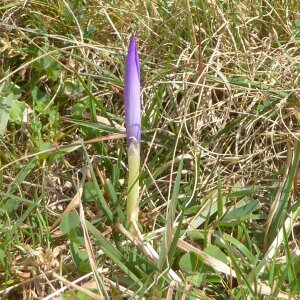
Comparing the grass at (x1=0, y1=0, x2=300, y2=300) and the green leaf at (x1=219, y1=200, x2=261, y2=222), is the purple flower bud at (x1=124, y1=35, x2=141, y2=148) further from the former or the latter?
the green leaf at (x1=219, y1=200, x2=261, y2=222)

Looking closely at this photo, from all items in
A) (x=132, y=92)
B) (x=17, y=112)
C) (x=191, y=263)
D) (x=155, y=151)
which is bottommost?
(x=191, y=263)

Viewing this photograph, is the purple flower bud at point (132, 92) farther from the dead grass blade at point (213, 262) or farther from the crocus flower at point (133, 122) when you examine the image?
the dead grass blade at point (213, 262)

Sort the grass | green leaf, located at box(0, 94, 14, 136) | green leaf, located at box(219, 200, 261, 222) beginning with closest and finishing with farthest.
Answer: the grass → green leaf, located at box(219, 200, 261, 222) → green leaf, located at box(0, 94, 14, 136)

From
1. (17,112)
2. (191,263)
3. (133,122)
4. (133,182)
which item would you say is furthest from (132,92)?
(17,112)

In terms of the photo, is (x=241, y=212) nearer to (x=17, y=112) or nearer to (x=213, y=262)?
(x=213, y=262)

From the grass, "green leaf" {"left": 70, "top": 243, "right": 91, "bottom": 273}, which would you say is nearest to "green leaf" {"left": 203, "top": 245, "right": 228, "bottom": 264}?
the grass

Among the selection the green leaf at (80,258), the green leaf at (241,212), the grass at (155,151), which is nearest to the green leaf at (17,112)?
the grass at (155,151)

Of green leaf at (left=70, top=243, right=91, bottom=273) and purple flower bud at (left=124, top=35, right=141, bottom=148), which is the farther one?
green leaf at (left=70, top=243, right=91, bottom=273)
